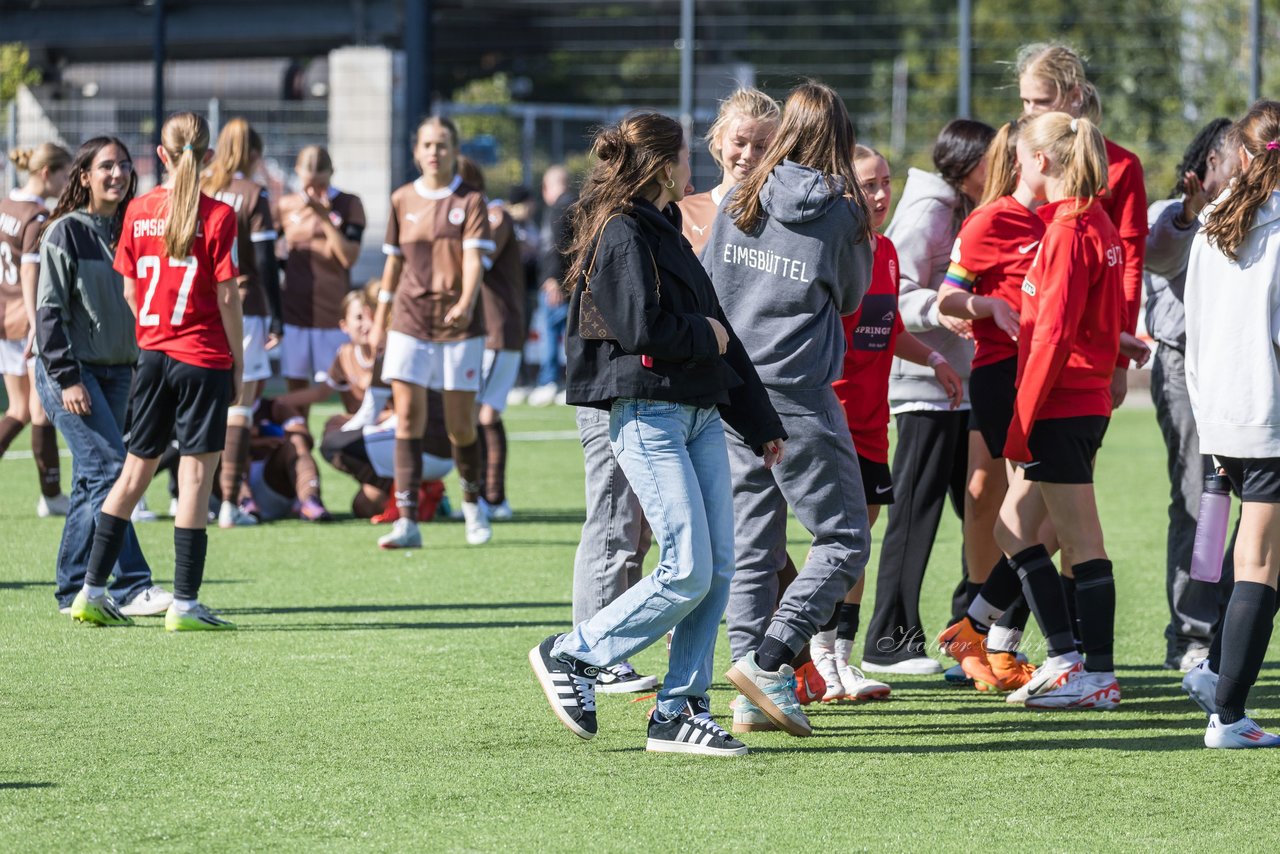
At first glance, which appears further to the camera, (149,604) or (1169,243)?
(149,604)

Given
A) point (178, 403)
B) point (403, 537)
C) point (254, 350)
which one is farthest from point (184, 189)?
point (254, 350)

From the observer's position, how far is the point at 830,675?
18.5 feet

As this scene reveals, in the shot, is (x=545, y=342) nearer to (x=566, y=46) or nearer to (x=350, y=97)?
(x=350, y=97)

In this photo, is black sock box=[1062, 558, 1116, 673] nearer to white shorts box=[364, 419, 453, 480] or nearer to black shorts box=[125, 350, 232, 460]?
black shorts box=[125, 350, 232, 460]

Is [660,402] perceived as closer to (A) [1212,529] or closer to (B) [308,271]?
(A) [1212,529]

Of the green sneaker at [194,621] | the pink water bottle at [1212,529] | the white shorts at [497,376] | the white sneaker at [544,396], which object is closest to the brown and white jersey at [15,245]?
the green sneaker at [194,621]

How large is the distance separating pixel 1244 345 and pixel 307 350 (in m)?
7.27

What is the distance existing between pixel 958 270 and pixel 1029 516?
33.8 inches

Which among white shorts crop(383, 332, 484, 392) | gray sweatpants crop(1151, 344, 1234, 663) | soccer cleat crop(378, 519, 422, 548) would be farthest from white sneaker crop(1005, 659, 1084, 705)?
white shorts crop(383, 332, 484, 392)

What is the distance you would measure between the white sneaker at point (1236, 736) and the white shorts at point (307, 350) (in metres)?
7.10

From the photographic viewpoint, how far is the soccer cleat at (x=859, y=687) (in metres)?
5.62

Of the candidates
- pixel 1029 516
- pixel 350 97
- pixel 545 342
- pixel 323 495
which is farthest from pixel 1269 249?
pixel 350 97

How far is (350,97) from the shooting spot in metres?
19.1

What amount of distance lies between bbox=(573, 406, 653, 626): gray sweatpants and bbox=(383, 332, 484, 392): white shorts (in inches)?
137
